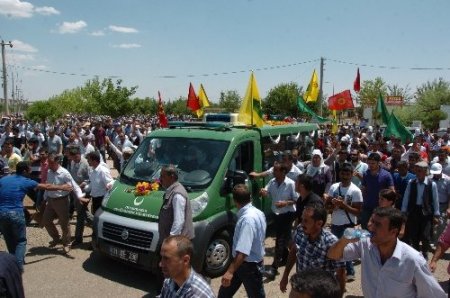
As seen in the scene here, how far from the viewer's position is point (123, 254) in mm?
5875

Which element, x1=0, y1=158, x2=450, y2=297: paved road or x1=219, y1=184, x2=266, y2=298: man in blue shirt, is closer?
x1=219, y1=184, x2=266, y2=298: man in blue shirt

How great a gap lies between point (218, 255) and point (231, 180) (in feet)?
3.63

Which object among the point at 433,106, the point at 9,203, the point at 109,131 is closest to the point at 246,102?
the point at 9,203

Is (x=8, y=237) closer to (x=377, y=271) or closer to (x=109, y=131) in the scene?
(x=377, y=271)

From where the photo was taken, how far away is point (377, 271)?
3006mm

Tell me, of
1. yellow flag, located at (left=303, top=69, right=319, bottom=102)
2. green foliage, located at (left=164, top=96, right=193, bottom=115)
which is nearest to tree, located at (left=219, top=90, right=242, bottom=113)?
green foliage, located at (left=164, top=96, right=193, bottom=115)

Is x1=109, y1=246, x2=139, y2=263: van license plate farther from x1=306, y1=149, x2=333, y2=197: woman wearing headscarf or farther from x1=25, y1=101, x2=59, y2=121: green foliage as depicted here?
x1=25, y1=101, x2=59, y2=121: green foliage

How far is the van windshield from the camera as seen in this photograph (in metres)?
6.32

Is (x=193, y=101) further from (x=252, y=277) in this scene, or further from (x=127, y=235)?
(x=252, y=277)

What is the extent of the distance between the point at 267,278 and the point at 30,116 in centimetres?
3724

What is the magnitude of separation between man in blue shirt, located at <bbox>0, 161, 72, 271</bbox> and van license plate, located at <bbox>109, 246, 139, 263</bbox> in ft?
4.20

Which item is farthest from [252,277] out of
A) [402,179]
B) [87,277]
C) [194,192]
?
[402,179]

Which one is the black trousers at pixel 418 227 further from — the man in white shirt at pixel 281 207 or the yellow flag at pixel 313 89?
the yellow flag at pixel 313 89

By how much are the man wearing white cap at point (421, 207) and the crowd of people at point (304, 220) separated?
14 millimetres
